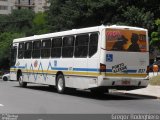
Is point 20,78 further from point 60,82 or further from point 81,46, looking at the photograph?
point 81,46

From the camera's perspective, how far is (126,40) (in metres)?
21.0

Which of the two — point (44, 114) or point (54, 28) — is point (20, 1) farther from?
point (44, 114)

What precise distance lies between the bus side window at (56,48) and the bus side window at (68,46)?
0.48 m

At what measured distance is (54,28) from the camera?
191ft

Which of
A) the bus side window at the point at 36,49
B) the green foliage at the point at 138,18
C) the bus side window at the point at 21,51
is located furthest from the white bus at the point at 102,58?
the green foliage at the point at 138,18

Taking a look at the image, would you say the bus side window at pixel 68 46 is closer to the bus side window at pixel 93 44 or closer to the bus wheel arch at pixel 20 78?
the bus side window at pixel 93 44

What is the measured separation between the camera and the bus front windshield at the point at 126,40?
67.7 ft

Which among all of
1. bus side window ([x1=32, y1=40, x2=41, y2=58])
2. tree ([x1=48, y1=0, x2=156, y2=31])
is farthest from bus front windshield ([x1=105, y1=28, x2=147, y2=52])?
tree ([x1=48, y1=0, x2=156, y2=31])

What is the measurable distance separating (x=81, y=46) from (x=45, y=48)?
4448mm

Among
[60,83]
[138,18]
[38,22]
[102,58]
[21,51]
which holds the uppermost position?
[38,22]

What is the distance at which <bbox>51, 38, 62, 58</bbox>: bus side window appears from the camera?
79.9ft

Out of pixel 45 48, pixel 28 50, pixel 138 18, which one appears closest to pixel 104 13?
pixel 138 18

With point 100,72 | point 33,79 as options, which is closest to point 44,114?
point 100,72

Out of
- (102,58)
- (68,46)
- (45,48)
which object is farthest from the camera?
(45,48)
